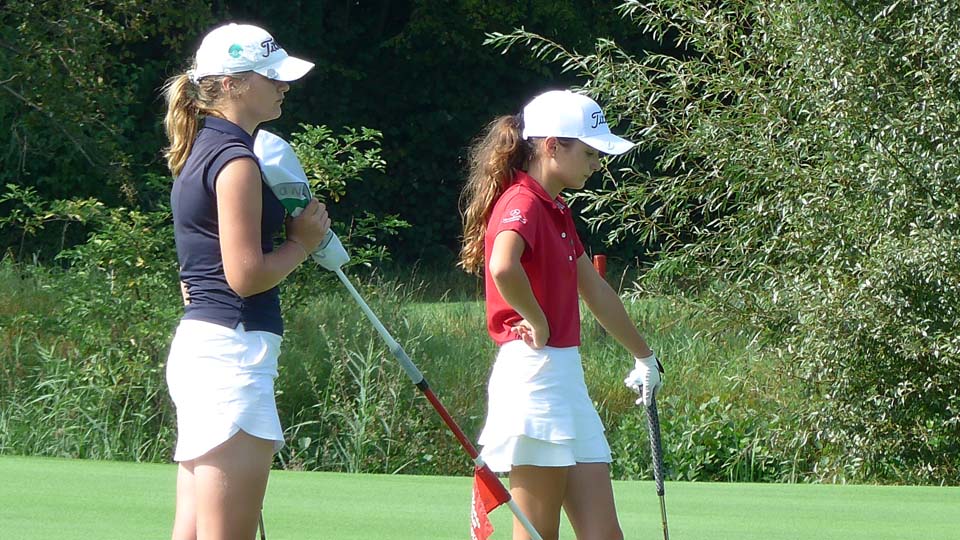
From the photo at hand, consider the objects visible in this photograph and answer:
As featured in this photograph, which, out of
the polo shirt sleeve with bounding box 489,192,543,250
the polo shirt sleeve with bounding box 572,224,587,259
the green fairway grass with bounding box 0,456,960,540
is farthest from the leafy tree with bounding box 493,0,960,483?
the polo shirt sleeve with bounding box 489,192,543,250

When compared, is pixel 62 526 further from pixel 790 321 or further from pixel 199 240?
pixel 790 321

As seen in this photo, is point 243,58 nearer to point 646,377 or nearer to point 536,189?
point 536,189

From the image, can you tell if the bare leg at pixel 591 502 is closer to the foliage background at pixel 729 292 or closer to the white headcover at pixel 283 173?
the white headcover at pixel 283 173

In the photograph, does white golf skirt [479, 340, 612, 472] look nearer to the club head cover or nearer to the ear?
the ear

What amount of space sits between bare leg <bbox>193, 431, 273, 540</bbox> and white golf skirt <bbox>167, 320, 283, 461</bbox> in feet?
0.08

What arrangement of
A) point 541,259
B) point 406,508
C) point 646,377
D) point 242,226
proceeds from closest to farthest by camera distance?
point 242,226, point 541,259, point 646,377, point 406,508

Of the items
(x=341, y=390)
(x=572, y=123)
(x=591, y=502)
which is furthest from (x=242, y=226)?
(x=341, y=390)

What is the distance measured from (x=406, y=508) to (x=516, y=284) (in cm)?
243

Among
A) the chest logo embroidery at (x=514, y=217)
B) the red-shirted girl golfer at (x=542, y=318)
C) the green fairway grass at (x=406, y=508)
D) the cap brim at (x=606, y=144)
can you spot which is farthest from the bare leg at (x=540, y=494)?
the green fairway grass at (x=406, y=508)

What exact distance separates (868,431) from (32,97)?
295 inches

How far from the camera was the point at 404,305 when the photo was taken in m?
9.84

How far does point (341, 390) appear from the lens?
8.48m

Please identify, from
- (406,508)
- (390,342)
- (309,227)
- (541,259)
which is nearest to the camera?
(309,227)

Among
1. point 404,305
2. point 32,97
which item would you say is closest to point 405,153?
point 32,97
